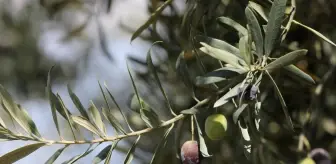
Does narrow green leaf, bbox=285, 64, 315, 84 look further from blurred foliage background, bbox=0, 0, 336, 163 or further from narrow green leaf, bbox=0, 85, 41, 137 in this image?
narrow green leaf, bbox=0, 85, 41, 137

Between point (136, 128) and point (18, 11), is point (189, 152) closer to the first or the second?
point (136, 128)

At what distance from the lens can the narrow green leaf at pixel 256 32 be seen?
46 centimetres

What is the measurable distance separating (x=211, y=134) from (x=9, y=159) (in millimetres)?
187

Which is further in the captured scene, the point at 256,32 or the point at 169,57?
the point at 169,57

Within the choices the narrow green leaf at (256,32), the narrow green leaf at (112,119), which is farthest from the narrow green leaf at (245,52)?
the narrow green leaf at (112,119)

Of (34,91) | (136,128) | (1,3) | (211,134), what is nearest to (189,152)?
Result: (211,134)

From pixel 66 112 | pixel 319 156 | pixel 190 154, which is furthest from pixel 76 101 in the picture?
pixel 319 156

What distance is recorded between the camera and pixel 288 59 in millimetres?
435

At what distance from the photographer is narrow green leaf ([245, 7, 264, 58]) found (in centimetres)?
46

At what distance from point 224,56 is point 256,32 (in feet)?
0.11

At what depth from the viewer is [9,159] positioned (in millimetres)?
505

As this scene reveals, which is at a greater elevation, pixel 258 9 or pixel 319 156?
pixel 258 9

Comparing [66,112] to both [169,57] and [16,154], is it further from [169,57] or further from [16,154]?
[169,57]

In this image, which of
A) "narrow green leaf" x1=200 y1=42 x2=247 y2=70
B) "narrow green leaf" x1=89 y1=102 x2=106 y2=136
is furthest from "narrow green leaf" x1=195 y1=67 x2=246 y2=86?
"narrow green leaf" x1=89 y1=102 x2=106 y2=136
